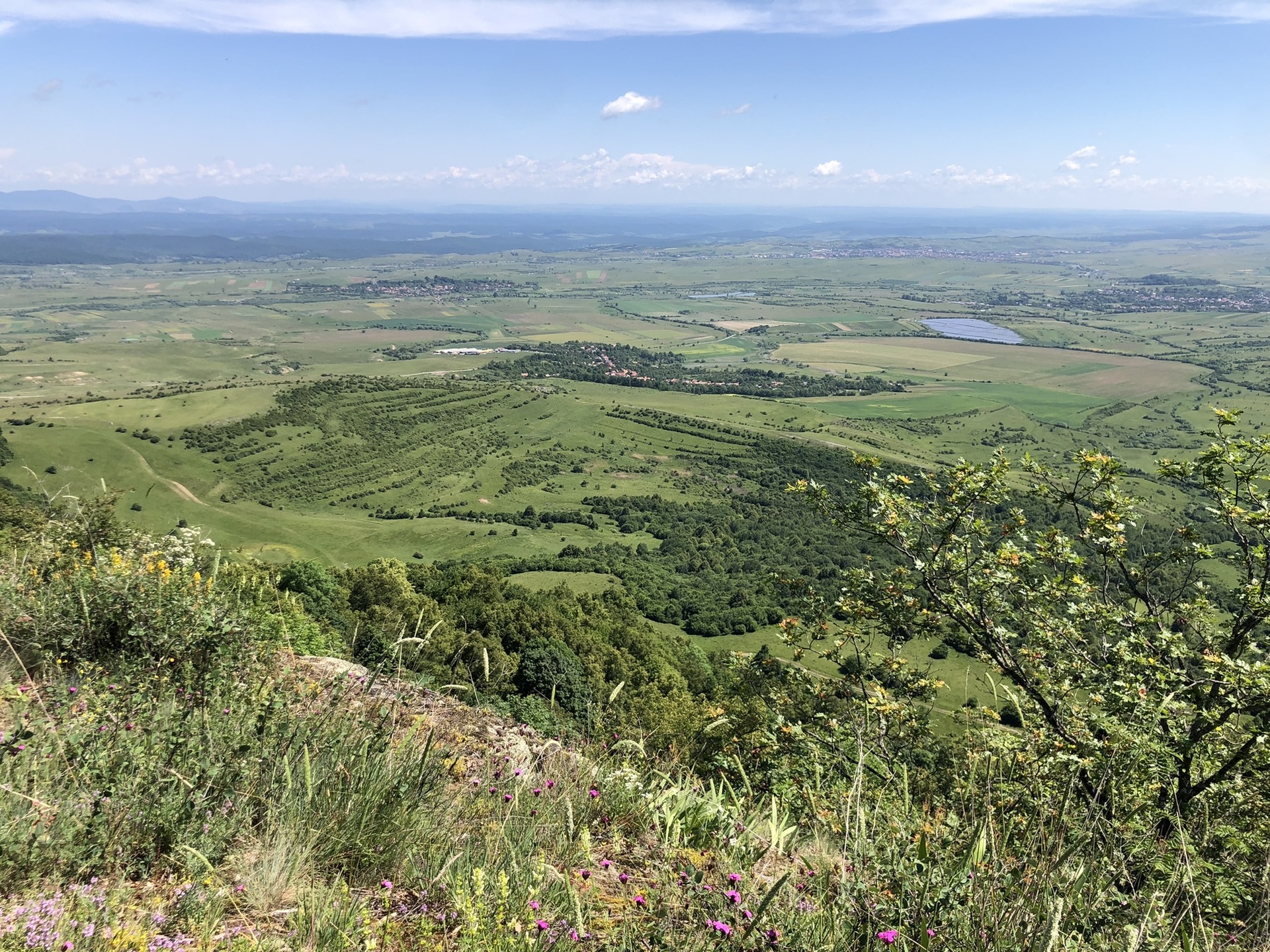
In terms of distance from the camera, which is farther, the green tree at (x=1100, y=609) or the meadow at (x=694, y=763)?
the green tree at (x=1100, y=609)

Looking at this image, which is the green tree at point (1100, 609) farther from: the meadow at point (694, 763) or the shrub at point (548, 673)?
the shrub at point (548, 673)

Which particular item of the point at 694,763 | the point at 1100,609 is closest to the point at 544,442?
the point at 1100,609

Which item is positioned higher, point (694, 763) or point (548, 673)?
point (694, 763)

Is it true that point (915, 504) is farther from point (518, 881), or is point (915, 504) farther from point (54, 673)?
point (54, 673)

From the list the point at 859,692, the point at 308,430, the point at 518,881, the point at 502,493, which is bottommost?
the point at 502,493

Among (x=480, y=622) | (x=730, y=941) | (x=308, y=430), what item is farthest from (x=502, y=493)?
(x=730, y=941)

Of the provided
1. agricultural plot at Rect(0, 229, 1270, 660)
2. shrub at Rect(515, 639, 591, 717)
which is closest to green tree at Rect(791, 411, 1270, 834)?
shrub at Rect(515, 639, 591, 717)

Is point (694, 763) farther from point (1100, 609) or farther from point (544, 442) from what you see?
point (544, 442)

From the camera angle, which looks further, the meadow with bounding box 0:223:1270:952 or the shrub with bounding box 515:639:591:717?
the shrub with bounding box 515:639:591:717

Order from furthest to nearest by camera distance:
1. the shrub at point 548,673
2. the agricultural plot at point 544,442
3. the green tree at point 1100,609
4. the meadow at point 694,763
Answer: the agricultural plot at point 544,442 → the shrub at point 548,673 → the green tree at point 1100,609 → the meadow at point 694,763

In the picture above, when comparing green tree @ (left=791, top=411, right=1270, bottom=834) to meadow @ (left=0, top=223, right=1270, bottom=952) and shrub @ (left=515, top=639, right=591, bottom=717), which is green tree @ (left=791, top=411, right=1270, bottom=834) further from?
shrub @ (left=515, top=639, right=591, bottom=717)

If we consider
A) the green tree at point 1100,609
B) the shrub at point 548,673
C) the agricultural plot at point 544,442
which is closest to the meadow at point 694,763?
the green tree at point 1100,609
